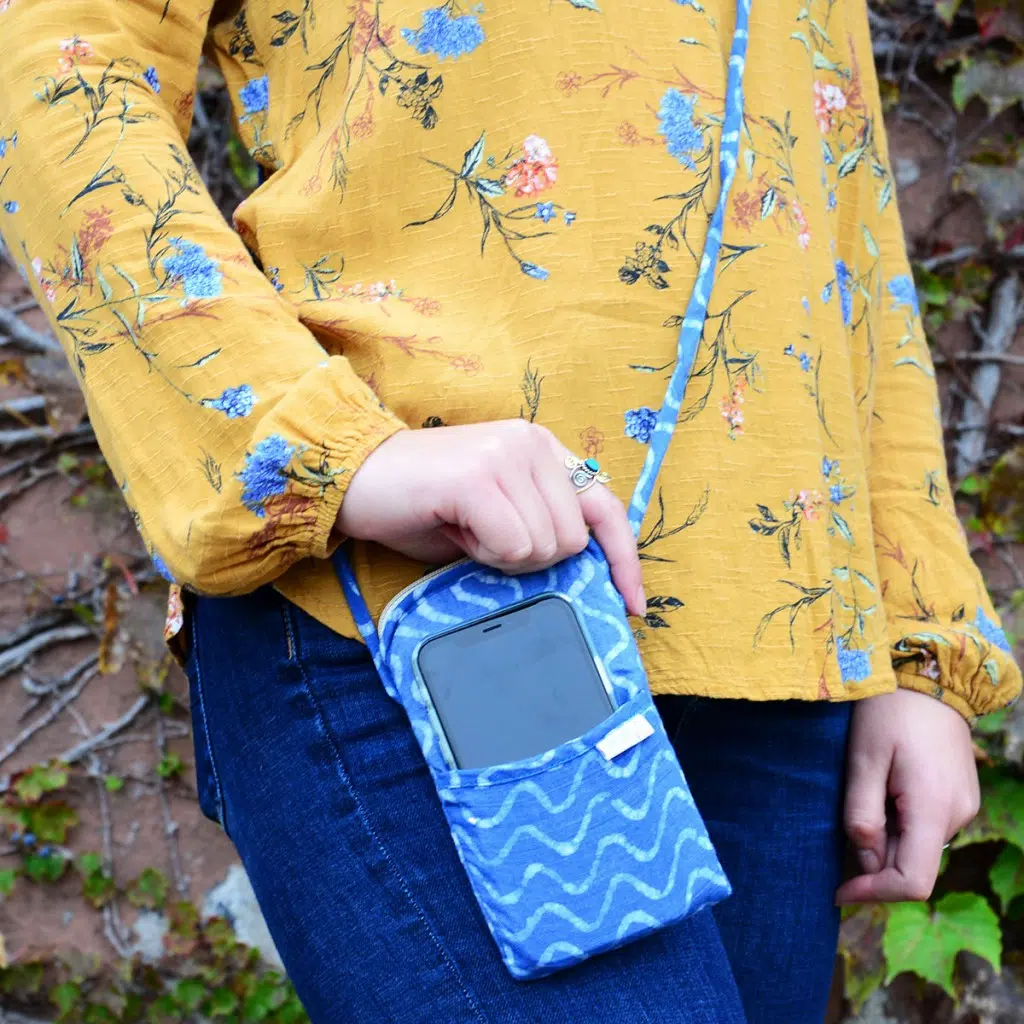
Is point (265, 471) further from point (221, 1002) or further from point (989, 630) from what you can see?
point (221, 1002)

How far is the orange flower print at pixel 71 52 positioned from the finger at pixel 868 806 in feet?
3.06

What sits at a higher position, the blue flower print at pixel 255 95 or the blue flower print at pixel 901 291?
the blue flower print at pixel 255 95

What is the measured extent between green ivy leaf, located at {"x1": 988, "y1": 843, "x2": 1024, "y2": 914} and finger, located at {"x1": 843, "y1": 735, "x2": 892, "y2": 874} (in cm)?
122

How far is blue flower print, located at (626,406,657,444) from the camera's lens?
0.78 metres

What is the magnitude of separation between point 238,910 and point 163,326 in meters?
1.69

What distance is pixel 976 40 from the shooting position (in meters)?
2.22

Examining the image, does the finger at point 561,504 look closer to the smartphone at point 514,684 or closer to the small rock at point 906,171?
the smartphone at point 514,684

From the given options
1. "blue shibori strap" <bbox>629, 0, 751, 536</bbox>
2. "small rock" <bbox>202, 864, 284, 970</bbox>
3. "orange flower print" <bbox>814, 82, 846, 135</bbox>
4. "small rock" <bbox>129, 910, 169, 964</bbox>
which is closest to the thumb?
"blue shibori strap" <bbox>629, 0, 751, 536</bbox>

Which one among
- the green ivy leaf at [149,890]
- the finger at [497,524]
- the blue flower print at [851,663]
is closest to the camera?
the finger at [497,524]

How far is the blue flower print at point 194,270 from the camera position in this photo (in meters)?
0.72

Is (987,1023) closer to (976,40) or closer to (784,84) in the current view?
(784,84)

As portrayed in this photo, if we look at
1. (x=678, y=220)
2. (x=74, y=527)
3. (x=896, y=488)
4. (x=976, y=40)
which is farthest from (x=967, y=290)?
(x=74, y=527)

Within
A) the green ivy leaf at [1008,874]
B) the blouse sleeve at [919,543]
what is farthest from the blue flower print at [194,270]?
the green ivy leaf at [1008,874]

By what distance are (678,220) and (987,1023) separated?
6.33ft
